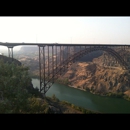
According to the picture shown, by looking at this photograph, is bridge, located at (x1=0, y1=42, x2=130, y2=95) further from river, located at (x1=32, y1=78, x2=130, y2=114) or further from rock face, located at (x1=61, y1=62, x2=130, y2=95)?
river, located at (x1=32, y1=78, x2=130, y2=114)

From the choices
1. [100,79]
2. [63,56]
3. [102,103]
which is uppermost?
[63,56]

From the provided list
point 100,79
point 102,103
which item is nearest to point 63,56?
point 102,103

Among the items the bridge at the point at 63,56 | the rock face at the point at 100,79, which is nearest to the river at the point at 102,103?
the rock face at the point at 100,79

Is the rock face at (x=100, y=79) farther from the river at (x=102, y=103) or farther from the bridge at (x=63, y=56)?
the river at (x=102, y=103)

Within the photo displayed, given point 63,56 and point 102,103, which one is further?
point 102,103

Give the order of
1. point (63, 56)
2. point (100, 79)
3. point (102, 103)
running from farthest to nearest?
point (100, 79)
point (102, 103)
point (63, 56)

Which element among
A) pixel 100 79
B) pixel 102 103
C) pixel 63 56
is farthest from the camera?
pixel 100 79

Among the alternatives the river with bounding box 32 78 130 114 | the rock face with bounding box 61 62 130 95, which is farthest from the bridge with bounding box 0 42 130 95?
the river with bounding box 32 78 130 114

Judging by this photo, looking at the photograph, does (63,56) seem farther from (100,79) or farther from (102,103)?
(100,79)
